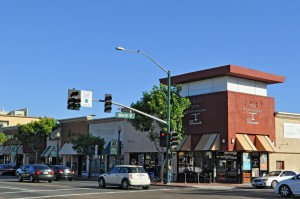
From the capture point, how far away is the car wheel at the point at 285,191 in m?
22.7

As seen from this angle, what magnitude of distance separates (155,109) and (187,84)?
569 cm

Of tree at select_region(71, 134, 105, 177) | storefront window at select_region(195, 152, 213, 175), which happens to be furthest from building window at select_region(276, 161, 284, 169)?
tree at select_region(71, 134, 105, 177)

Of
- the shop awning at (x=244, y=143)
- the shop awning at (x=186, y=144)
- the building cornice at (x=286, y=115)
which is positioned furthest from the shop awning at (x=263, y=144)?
the shop awning at (x=186, y=144)

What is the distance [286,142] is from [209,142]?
8459 mm

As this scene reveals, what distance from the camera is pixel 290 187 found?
73.9 feet

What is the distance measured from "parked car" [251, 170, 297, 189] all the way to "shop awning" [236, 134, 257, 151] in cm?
453

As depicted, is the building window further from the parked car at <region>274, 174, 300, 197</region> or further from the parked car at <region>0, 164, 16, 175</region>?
the parked car at <region>0, 164, 16, 175</region>

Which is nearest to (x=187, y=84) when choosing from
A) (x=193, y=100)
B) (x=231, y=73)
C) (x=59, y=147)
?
(x=193, y=100)

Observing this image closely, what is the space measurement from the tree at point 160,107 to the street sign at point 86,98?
27.2 feet

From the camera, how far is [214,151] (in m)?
37.2

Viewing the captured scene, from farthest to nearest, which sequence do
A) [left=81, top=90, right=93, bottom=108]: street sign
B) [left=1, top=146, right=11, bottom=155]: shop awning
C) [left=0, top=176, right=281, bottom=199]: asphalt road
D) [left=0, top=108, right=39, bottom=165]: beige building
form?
[left=1, top=146, right=11, bottom=155]: shop awning, [left=0, top=108, right=39, bottom=165]: beige building, [left=81, top=90, right=93, bottom=108]: street sign, [left=0, top=176, right=281, bottom=199]: asphalt road

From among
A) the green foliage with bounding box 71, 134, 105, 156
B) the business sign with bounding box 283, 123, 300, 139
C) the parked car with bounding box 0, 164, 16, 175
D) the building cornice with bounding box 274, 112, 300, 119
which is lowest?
the parked car with bounding box 0, 164, 16, 175

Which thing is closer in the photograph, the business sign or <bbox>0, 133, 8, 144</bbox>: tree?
the business sign

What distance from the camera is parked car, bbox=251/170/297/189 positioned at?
31.0 meters
